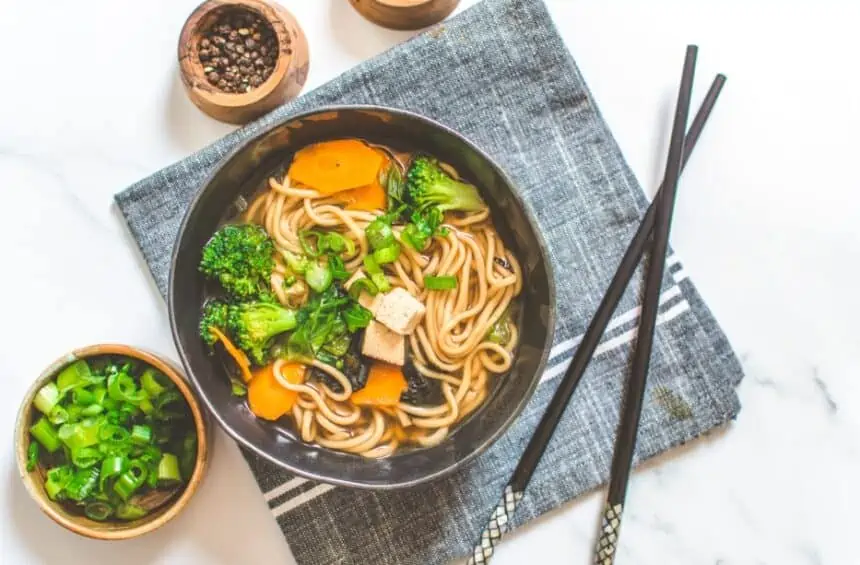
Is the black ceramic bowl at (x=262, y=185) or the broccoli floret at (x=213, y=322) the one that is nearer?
the black ceramic bowl at (x=262, y=185)

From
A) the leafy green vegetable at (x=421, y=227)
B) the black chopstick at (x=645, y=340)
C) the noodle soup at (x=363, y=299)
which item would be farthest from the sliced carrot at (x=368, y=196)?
the black chopstick at (x=645, y=340)

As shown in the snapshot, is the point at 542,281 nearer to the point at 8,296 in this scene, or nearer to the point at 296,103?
the point at 296,103

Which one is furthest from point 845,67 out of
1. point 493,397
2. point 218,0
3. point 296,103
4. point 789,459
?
point 218,0

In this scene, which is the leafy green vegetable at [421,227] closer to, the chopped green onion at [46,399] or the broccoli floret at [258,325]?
the broccoli floret at [258,325]

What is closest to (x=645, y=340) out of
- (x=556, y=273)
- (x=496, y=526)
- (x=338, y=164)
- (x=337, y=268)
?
(x=556, y=273)

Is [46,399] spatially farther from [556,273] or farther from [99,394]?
[556,273]
